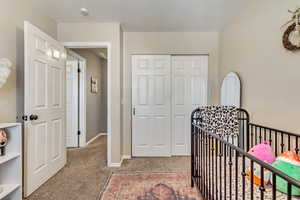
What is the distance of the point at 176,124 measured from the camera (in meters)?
3.69

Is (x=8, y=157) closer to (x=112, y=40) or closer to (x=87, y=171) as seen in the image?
(x=87, y=171)

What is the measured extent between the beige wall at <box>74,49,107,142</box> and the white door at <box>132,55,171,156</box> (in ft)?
5.11

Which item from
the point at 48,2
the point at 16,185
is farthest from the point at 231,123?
the point at 48,2

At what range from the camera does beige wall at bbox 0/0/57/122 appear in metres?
1.99

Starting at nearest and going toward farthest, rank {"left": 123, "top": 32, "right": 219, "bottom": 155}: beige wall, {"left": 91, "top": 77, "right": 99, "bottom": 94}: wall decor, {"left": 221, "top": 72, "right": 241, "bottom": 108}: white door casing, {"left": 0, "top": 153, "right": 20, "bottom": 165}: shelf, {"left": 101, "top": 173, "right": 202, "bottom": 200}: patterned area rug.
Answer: {"left": 0, "top": 153, "right": 20, "bottom": 165}: shelf → {"left": 101, "top": 173, "right": 202, "bottom": 200}: patterned area rug → {"left": 221, "top": 72, "right": 241, "bottom": 108}: white door casing → {"left": 123, "top": 32, "right": 219, "bottom": 155}: beige wall → {"left": 91, "top": 77, "right": 99, "bottom": 94}: wall decor

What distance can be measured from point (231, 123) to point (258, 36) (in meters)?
1.14

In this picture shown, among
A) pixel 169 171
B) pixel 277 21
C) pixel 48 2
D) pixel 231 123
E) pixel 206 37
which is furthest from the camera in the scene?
pixel 206 37

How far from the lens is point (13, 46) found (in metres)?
2.15

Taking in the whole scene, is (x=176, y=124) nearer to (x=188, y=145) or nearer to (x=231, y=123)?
(x=188, y=145)

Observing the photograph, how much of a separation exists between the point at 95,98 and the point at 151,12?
3.15 m

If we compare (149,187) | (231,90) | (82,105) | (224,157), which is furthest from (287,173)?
(82,105)

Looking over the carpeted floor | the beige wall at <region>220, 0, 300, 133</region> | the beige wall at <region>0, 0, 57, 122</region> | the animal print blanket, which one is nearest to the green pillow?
the beige wall at <region>220, 0, 300, 133</region>

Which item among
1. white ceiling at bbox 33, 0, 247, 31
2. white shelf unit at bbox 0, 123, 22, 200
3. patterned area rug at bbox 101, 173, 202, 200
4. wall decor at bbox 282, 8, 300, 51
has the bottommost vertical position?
patterned area rug at bbox 101, 173, 202, 200

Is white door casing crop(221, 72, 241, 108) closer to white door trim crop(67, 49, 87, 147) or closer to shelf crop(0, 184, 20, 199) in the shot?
shelf crop(0, 184, 20, 199)
